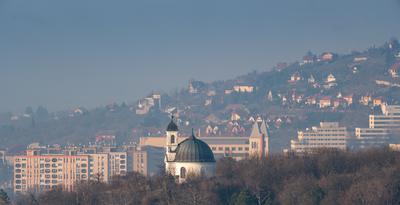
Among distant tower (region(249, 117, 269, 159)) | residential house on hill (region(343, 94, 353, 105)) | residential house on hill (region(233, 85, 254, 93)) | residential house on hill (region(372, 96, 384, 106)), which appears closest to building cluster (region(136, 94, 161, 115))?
residential house on hill (region(233, 85, 254, 93))

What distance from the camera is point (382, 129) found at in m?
120

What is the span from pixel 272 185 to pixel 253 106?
106 metres

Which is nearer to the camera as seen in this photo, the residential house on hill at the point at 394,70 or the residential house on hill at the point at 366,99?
the residential house on hill at the point at 366,99

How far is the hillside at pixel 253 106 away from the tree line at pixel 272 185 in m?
72.1

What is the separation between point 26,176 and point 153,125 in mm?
47250

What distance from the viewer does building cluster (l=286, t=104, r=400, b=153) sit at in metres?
113

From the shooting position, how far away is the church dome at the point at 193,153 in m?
53.6

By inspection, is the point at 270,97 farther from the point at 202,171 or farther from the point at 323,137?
the point at 202,171

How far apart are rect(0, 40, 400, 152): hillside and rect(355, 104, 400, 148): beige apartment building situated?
10.8 ft

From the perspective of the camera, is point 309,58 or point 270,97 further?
point 309,58

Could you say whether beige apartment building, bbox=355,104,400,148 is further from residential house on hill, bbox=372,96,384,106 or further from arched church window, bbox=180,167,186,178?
arched church window, bbox=180,167,186,178

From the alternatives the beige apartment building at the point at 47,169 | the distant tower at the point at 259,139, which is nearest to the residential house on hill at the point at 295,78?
the distant tower at the point at 259,139

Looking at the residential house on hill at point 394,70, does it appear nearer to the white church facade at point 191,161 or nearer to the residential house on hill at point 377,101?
the residential house on hill at point 377,101

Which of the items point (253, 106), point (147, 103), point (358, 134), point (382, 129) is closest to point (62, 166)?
point (358, 134)
